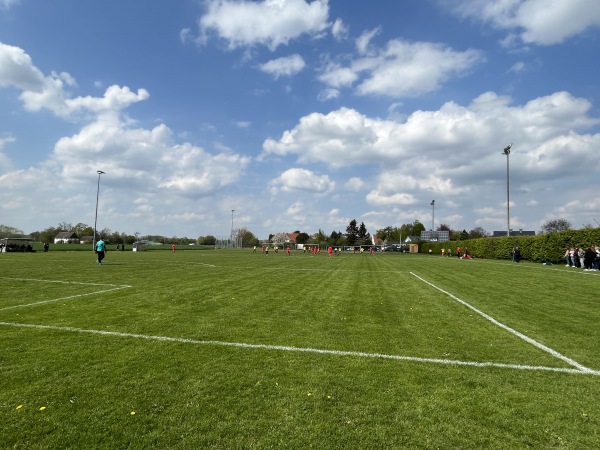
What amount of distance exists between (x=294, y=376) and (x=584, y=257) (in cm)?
2874

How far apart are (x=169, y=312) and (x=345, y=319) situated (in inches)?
161

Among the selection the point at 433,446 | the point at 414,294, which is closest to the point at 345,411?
the point at 433,446

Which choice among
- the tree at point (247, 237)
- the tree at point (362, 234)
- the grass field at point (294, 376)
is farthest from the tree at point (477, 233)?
the grass field at point (294, 376)

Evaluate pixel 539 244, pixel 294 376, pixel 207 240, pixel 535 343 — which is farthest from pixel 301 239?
pixel 294 376

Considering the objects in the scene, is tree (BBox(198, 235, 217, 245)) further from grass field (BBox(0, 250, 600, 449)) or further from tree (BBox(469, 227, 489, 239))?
grass field (BBox(0, 250, 600, 449))

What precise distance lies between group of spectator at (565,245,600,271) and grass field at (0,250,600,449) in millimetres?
18345

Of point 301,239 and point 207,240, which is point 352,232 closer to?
point 301,239

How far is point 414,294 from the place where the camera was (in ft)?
40.3

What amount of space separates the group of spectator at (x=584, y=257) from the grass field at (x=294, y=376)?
18345mm

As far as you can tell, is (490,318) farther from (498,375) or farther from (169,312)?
Result: (169,312)

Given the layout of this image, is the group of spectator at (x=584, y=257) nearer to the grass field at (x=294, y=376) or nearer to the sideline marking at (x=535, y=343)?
the grass field at (x=294, y=376)

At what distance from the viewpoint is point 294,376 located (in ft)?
15.4

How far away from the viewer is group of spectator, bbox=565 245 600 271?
23.9 m

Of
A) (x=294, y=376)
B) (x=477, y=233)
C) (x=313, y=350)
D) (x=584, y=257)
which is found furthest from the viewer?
(x=477, y=233)
